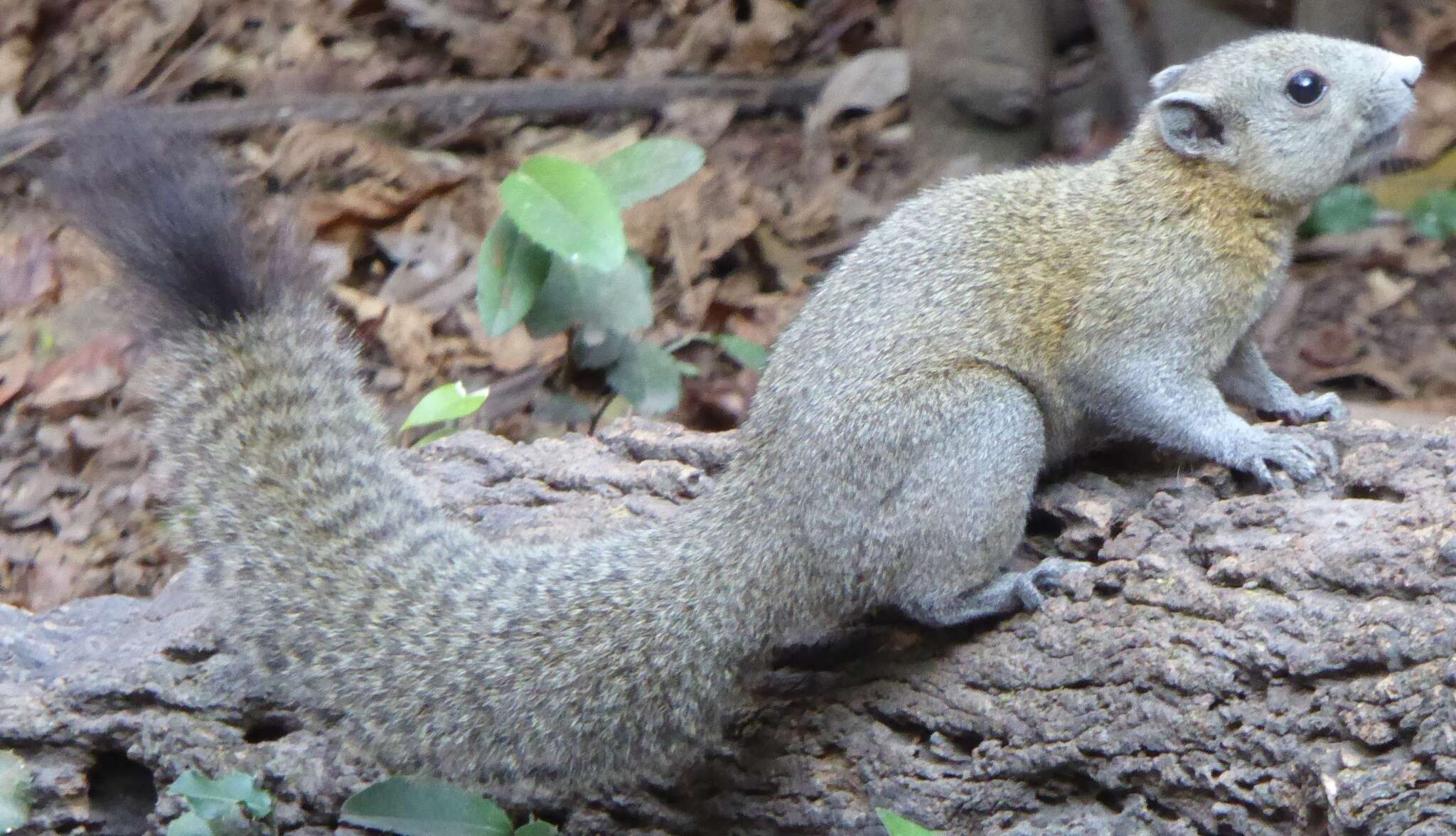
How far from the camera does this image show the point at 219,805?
3459 mm

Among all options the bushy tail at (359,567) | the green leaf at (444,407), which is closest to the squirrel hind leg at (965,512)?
the bushy tail at (359,567)

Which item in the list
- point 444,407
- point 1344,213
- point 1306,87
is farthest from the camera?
point 1344,213

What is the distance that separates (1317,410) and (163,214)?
2.94 metres

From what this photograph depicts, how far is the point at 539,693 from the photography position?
3.24m

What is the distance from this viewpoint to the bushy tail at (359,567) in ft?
10.7

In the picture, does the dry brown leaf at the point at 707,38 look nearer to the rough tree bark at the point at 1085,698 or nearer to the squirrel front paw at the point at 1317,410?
the rough tree bark at the point at 1085,698

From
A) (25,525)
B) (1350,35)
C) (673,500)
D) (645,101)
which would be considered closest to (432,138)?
(645,101)

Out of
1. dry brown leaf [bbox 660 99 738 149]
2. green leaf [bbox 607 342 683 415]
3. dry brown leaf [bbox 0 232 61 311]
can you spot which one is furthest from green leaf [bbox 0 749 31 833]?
dry brown leaf [bbox 660 99 738 149]

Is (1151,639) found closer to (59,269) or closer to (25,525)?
(25,525)

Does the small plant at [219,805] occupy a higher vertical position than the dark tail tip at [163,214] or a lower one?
lower

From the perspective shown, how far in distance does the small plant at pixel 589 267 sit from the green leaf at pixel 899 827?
2.12 meters

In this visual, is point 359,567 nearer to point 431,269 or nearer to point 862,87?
point 431,269

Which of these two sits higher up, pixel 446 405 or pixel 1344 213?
pixel 446 405

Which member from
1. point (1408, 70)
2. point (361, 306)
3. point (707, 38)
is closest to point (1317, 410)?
point (1408, 70)
